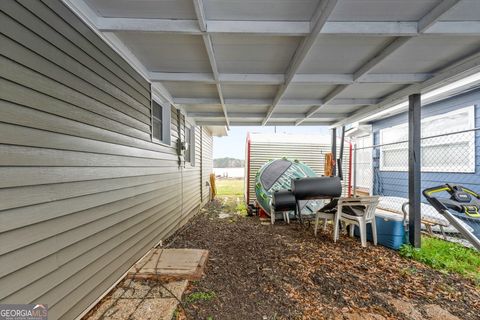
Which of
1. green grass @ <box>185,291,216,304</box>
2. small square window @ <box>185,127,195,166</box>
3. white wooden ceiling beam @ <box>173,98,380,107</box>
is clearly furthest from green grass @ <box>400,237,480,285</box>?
small square window @ <box>185,127,195,166</box>

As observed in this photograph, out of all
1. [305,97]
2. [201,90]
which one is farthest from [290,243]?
[201,90]

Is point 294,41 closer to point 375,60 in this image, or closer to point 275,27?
point 275,27

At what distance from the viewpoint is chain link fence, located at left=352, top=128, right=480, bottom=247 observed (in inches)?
182

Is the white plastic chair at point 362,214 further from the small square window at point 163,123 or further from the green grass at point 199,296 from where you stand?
the small square window at point 163,123

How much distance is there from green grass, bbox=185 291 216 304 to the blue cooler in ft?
10.9

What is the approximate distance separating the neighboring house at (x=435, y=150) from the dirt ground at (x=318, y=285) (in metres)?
2.27

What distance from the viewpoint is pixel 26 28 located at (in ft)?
5.00

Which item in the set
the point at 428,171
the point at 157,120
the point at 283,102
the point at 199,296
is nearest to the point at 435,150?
the point at 428,171

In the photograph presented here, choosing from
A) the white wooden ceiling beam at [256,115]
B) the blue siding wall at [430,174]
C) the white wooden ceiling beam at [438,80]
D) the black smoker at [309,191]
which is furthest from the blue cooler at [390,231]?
the white wooden ceiling beam at [256,115]

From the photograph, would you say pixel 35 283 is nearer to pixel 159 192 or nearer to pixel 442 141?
pixel 159 192

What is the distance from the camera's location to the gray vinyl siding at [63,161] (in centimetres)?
142

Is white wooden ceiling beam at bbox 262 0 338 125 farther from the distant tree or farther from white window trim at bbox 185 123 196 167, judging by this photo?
the distant tree

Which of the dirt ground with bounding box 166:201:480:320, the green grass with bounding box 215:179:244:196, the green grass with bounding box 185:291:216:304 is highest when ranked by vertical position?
the green grass with bounding box 185:291:216:304

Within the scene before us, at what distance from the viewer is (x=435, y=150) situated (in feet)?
18.5
